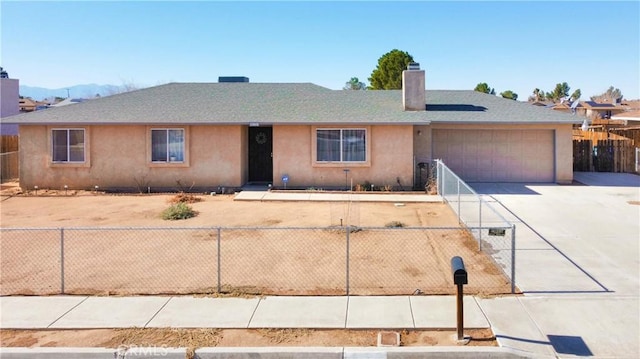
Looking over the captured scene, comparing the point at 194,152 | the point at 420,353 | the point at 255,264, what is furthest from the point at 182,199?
the point at 420,353

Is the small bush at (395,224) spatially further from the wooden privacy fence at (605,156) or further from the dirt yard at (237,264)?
the wooden privacy fence at (605,156)

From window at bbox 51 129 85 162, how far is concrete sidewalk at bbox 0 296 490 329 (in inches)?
537

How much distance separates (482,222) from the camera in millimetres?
12875

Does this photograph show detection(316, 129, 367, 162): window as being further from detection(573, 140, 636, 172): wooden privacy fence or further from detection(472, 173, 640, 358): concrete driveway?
detection(573, 140, 636, 172): wooden privacy fence

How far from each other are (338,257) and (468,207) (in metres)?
4.78

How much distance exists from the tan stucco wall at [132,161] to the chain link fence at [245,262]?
7.40 m

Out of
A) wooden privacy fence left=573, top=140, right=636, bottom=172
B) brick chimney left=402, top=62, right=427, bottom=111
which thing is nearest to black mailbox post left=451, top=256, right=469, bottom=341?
brick chimney left=402, top=62, right=427, bottom=111

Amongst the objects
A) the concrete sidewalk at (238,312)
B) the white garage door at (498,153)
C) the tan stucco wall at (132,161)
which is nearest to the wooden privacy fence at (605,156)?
the white garage door at (498,153)

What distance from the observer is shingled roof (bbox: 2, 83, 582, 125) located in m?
19.8

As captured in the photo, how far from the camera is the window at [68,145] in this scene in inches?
800

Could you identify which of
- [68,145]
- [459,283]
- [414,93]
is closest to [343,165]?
[414,93]

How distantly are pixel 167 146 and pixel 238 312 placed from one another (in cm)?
1419

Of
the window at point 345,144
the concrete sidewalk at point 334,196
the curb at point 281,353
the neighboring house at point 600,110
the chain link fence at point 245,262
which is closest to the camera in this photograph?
the curb at point 281,353

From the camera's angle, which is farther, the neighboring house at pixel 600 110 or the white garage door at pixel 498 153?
the neighboring house at pixel 600 110
